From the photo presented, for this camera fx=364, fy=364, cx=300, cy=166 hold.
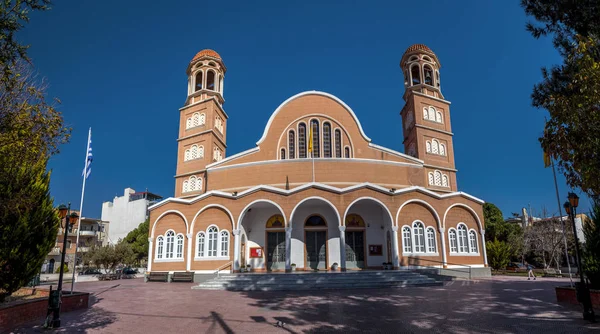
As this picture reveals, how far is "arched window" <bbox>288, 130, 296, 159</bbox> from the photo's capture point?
2606cm

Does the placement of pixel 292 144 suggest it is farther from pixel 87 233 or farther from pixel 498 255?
pixel 87 233

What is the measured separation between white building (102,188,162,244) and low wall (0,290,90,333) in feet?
148

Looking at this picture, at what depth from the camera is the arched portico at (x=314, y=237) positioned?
70.2 feet

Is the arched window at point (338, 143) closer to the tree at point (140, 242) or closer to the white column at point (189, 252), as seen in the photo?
the white column at point (189, 252)

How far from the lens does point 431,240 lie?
68.3 ft

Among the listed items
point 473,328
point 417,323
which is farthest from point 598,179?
point 417,323

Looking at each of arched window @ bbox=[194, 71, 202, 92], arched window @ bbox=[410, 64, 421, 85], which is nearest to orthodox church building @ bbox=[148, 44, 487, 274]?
arched window @ bbox=[410, 64, 421, 85]

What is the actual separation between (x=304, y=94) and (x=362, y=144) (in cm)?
569

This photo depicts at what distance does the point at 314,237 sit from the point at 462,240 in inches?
345

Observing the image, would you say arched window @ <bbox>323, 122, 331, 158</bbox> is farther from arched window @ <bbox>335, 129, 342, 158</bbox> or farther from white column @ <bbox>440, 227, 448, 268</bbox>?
white column @ <bbox>440, 227, 448, 268</bbox>

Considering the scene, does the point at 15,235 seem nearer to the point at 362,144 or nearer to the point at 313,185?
the point at 313,185

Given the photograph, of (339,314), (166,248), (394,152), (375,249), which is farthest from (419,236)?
(166,248)

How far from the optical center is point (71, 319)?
30.9 feet

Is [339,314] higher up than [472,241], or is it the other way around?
[472,241]
